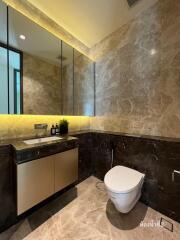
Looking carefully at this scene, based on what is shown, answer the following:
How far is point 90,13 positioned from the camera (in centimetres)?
183

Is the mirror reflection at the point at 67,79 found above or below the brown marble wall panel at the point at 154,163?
above

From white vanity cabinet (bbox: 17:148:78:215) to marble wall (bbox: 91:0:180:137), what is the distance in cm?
102

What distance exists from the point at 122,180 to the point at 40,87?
1.62 meters

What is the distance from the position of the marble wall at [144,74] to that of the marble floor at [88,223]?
39.9 inches

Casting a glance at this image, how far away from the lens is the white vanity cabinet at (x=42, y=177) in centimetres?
119

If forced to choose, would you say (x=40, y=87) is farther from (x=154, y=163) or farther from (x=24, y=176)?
(x=154, y=163)

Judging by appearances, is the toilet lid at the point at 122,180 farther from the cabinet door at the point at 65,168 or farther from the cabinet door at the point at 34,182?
the cabinet door at the point at 34,182

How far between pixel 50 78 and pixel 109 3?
1.28m

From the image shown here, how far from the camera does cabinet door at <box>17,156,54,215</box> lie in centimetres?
118

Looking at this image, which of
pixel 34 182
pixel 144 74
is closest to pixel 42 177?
pixel 34 182

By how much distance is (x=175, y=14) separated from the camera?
152 centimetres

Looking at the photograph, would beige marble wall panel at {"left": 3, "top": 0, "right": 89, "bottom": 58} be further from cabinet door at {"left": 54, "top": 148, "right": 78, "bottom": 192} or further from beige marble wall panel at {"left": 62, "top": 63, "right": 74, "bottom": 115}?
cabinet door at {"left": 54, "top": 148, "right": 78, "bottom": 192}

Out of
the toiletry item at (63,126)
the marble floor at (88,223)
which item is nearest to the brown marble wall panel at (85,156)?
the toiletry item at (63,126)

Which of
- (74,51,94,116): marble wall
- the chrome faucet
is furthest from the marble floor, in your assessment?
(74,51,94,116): marble wall
